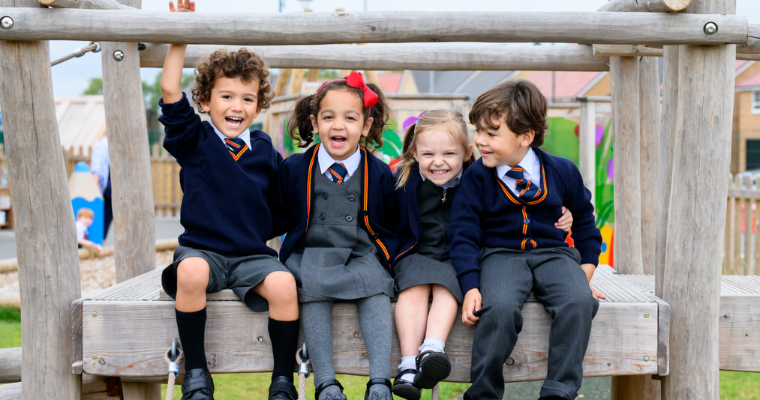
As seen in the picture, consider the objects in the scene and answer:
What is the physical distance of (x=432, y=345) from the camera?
241 cm

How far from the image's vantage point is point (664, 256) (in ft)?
8.98

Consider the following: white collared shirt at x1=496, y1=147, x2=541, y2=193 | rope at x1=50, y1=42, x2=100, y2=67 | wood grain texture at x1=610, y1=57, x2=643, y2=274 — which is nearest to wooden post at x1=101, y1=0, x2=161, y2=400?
rope at x1=50, y1=42, x2=100, y2=67

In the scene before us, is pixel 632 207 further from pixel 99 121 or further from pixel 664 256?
pixel 99 121

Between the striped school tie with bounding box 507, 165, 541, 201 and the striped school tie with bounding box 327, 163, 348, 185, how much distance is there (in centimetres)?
67

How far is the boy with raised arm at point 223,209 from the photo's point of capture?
2459 millimetres

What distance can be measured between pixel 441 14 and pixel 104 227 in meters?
8.49

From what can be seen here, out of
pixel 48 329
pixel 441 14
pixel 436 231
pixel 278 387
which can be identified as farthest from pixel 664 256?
pixel 48 329

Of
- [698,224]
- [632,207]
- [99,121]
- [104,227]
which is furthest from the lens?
[99,121]

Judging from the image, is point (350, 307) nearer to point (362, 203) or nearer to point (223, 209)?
point (362, 203)

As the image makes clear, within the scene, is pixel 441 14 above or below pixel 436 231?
above

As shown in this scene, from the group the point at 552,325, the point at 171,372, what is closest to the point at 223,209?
the point at 171,372

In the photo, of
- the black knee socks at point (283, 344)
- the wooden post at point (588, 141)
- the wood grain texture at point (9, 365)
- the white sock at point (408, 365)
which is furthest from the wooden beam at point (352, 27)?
the wooden post at point (588, 141)

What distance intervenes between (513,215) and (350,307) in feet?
2.41

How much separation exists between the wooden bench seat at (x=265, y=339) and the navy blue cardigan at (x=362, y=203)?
35cm
